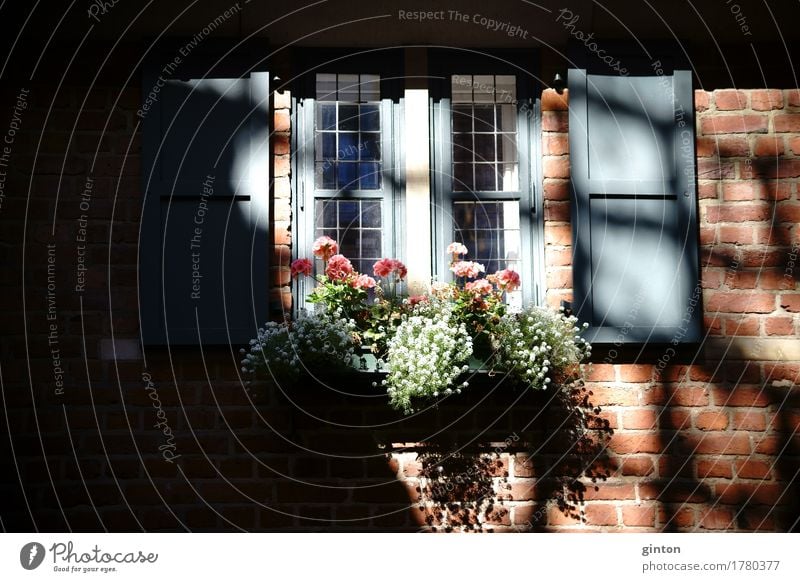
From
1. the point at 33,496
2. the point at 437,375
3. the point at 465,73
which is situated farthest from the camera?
the point at 465,73

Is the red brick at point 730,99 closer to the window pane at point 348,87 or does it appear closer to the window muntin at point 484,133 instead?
the window muntin at point 484,133

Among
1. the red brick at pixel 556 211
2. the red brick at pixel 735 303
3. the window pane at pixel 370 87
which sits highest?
the window pane at pixel 370 87

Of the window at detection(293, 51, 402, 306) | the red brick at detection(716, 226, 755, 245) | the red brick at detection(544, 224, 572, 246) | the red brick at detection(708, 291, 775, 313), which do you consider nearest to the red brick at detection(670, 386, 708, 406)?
the red brick at detection(708, 291, 775, 313)

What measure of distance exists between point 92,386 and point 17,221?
0.81 meters

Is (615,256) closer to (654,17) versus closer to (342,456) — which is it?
(654,17)

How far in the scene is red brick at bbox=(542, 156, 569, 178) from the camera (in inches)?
160

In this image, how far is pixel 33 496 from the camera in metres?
3.88

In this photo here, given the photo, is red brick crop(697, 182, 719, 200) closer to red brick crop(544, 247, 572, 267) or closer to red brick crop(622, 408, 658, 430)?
red brick crop(544, 247, 572, 267)

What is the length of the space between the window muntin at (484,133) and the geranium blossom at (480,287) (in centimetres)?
54

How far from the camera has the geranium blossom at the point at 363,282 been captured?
3.79 metres

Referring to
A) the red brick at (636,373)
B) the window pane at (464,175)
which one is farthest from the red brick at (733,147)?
the window pane at (464,175)

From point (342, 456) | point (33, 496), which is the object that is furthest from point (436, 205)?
point (33, 496)
